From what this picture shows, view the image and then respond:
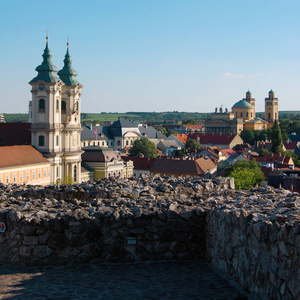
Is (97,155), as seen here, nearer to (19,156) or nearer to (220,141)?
(19,156)

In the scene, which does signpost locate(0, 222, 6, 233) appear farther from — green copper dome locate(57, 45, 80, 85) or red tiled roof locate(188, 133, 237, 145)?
red tiled roof locate(188, 133, 237, 145)

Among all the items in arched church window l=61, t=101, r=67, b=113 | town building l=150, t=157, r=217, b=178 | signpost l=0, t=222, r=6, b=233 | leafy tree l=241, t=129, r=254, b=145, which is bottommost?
town building l=150, t=157, r=217, b=178

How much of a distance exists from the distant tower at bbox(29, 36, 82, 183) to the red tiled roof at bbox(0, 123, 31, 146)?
234cm

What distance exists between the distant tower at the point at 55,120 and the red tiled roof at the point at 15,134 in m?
2.34

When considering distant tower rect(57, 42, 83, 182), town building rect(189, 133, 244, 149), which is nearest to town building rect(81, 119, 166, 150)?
town building rect(189, 133, 244, 149)

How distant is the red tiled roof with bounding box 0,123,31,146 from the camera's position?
6372cm

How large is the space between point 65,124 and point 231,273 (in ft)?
185

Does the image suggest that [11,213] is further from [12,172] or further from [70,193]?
[12,172]

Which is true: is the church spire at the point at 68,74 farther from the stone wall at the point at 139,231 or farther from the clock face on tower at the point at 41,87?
the stone wall at the point at 139,231

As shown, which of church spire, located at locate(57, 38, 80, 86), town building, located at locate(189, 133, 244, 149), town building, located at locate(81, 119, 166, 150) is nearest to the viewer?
church spire, located at locate(57, 38, 80, 86)

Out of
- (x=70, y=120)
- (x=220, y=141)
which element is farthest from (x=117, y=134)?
(x=70, y=120)

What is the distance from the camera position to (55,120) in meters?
62.1

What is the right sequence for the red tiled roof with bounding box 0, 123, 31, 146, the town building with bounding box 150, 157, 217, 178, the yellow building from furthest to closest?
the yellow building, the town building with bounding box 150, 157, 217, 178, the red tiled roof with bounding box 0, 123, 31, 146

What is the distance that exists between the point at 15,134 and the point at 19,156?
993cm
